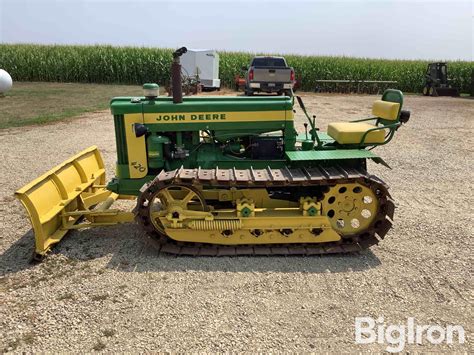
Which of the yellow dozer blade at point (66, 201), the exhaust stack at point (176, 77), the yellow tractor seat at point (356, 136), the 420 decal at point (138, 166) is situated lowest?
the yellow dozer blade at point (66, 201)

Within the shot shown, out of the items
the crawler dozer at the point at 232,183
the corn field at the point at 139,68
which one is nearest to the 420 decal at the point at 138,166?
the crawler dozer at the point at 232,183

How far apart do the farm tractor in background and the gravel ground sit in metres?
20.6

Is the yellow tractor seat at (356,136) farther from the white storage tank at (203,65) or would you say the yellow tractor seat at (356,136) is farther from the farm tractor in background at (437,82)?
the farm tractor in background at (437,82)

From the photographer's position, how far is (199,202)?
4758mm

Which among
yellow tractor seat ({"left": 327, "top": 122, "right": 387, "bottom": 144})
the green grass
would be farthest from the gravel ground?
the green grass

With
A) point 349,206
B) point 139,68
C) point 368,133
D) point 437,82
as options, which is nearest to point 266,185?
point 349,206

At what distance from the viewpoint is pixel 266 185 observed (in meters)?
4.43

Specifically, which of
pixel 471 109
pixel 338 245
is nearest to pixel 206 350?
pixel 338 245

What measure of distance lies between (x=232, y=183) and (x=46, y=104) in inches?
560

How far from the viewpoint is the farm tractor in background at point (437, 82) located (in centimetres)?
2384

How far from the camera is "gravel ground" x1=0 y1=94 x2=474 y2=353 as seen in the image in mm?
3268

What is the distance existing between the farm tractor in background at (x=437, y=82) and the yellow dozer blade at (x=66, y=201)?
23.2 m

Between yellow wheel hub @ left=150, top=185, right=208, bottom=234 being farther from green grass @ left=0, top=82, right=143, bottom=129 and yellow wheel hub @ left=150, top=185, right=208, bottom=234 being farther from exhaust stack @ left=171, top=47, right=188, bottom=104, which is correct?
green grass @ left=0, top=82, right=143, bottom=129

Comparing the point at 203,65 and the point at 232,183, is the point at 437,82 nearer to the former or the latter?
the point at 203,65
